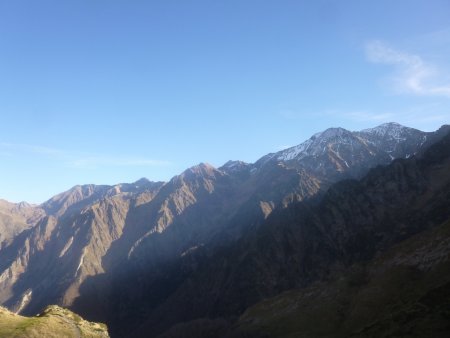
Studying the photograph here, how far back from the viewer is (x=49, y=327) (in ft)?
503

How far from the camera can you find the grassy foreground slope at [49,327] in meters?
142

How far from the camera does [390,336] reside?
14812 cm

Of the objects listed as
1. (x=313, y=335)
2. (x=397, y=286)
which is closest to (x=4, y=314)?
(x=313, y=335)

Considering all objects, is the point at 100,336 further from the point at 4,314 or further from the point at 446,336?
the point at 446,336

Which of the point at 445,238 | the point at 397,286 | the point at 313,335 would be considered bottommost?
the point at 313,335

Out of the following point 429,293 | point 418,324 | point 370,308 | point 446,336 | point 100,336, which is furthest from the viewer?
point 370,308

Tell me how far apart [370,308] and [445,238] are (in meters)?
41.7

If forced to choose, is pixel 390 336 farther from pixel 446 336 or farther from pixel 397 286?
pixel 397 286

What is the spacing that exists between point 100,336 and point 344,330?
8947 centimetres

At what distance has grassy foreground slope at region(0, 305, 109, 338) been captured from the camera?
142 metres

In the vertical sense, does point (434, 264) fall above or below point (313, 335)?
above

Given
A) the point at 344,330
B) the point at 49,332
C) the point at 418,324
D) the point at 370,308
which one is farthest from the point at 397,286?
the point at 49,332

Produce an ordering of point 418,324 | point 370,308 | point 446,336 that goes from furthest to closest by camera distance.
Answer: point 370,308
point 418,324
point 446,336

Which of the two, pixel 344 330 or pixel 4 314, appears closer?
pixel 4 314
